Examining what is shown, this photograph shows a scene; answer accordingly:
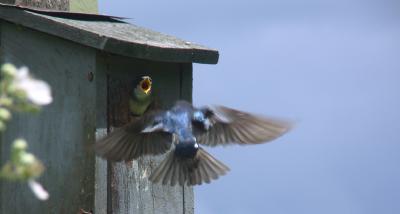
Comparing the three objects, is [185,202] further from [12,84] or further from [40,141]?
[12,84]

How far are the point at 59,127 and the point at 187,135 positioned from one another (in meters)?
0.66

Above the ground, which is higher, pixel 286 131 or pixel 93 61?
pixel 93 61

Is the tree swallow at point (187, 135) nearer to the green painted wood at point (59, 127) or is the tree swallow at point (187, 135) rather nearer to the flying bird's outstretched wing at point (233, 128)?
the flying bird's outstretched wing at point (233, 128)

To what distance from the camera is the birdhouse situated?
3.81m

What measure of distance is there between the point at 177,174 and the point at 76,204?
0.54m

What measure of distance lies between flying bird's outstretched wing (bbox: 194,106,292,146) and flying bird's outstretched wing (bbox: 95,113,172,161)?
0.20 m

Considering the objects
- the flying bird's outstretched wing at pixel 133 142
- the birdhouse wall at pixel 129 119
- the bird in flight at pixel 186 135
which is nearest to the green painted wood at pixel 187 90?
the birdhouse wall at pixel 129 119

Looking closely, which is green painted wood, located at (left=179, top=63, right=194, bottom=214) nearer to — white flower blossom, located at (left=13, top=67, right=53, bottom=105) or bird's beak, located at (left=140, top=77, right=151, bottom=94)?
bird's beak, located at (left=140, top=77, right=151, bottom=94)

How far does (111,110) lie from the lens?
394 centimetres

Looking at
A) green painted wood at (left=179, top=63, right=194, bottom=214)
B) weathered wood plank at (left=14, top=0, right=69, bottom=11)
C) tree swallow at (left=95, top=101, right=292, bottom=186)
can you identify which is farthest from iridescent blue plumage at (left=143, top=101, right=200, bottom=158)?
weathered wood plank at (left=14, top=0, right=69, bottom=11)

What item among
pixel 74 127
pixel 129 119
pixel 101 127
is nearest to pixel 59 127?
pixel 74 127

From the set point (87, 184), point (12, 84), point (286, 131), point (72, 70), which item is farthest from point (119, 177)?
point (12, 84)

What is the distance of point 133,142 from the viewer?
150 inches

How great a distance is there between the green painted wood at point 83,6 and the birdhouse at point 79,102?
1.50ft
